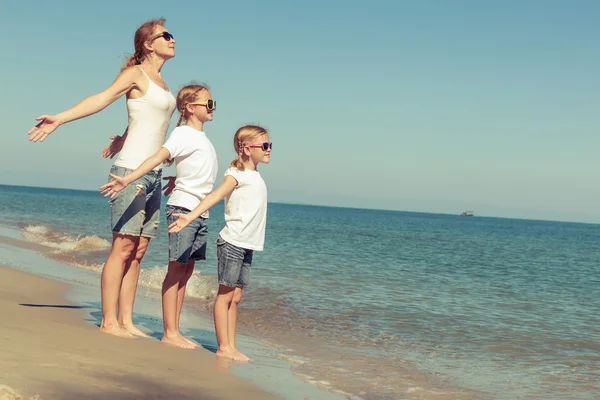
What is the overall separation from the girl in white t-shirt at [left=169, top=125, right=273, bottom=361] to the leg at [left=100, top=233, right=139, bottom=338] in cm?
44

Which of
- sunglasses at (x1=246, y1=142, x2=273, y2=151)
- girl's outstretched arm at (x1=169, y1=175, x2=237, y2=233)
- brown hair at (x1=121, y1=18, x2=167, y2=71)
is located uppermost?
brown hair at (x1=121, y1=18, x2=167, y2=71)

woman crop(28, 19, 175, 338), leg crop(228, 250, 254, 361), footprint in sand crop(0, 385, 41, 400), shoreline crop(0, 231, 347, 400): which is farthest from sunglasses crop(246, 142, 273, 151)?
footprint in sand crop(0, 385, 41, 400)

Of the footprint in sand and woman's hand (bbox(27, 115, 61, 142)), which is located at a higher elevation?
woman's hand (bbox(27, 115, 61, 142))

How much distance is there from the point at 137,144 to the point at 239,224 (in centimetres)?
92

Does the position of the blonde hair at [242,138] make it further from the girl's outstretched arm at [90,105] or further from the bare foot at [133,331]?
the bare foot at [133,331]

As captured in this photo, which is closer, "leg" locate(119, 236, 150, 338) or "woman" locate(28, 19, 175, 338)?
"woman" locate(28, 19, 175, 338)

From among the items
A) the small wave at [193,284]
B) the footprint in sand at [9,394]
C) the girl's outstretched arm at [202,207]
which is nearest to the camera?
the footprint in sand at [9,394]

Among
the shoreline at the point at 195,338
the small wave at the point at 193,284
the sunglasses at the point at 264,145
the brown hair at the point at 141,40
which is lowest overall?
the small wave at the point at 193,284

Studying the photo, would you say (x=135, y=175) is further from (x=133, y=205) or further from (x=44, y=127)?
(x=44, y=127)

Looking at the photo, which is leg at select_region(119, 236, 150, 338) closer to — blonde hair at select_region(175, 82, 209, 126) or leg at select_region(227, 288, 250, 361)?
leg at select_region(227, 288, 250, 361)

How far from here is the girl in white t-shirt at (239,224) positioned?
14.8 feet

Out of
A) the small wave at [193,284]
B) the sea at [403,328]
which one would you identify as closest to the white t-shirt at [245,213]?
the sea at [403,328]

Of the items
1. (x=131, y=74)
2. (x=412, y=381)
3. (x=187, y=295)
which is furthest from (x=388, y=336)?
(x=131, y=74)

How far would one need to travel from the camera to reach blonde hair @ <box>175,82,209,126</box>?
181 inches
